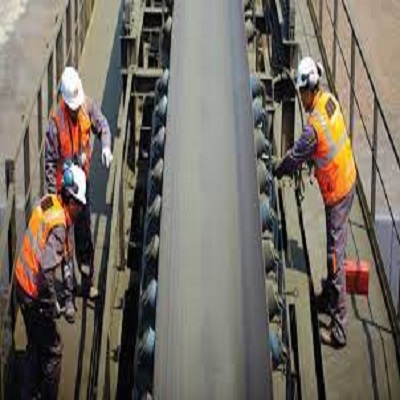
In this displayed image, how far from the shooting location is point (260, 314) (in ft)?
17.6

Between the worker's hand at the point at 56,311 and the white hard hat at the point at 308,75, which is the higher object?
the white hard hat at the point at 308,75

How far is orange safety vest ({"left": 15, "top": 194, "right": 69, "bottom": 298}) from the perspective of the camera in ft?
21.5

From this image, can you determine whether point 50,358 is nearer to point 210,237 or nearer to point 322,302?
point 210,237

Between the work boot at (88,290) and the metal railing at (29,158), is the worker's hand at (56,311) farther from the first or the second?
the work boot at (88,290)

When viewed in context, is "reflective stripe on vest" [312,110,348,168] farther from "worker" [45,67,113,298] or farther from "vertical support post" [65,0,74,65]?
"vertical support post" [65,0,74,65]

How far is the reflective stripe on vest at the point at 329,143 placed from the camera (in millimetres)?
7258

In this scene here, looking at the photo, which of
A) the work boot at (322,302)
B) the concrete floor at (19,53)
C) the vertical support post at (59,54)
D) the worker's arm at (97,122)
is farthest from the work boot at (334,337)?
the concrete floor at (19,53)

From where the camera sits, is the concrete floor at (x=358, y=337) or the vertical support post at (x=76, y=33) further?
the vertical support post at (x=76, y=33)

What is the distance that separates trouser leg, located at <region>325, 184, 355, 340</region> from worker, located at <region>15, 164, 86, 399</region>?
1673 millimetres

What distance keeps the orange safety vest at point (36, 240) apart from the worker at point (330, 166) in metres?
1.57

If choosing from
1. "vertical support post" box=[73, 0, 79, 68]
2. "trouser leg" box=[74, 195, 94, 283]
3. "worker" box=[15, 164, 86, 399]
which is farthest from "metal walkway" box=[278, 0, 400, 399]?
"vertical support post" box=[73, 0, 79, 68]

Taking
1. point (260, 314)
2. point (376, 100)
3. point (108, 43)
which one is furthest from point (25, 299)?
point (108, 43)

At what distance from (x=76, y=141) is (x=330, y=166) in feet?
5.79

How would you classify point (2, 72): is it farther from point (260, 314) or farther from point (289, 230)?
point (260, 314)
